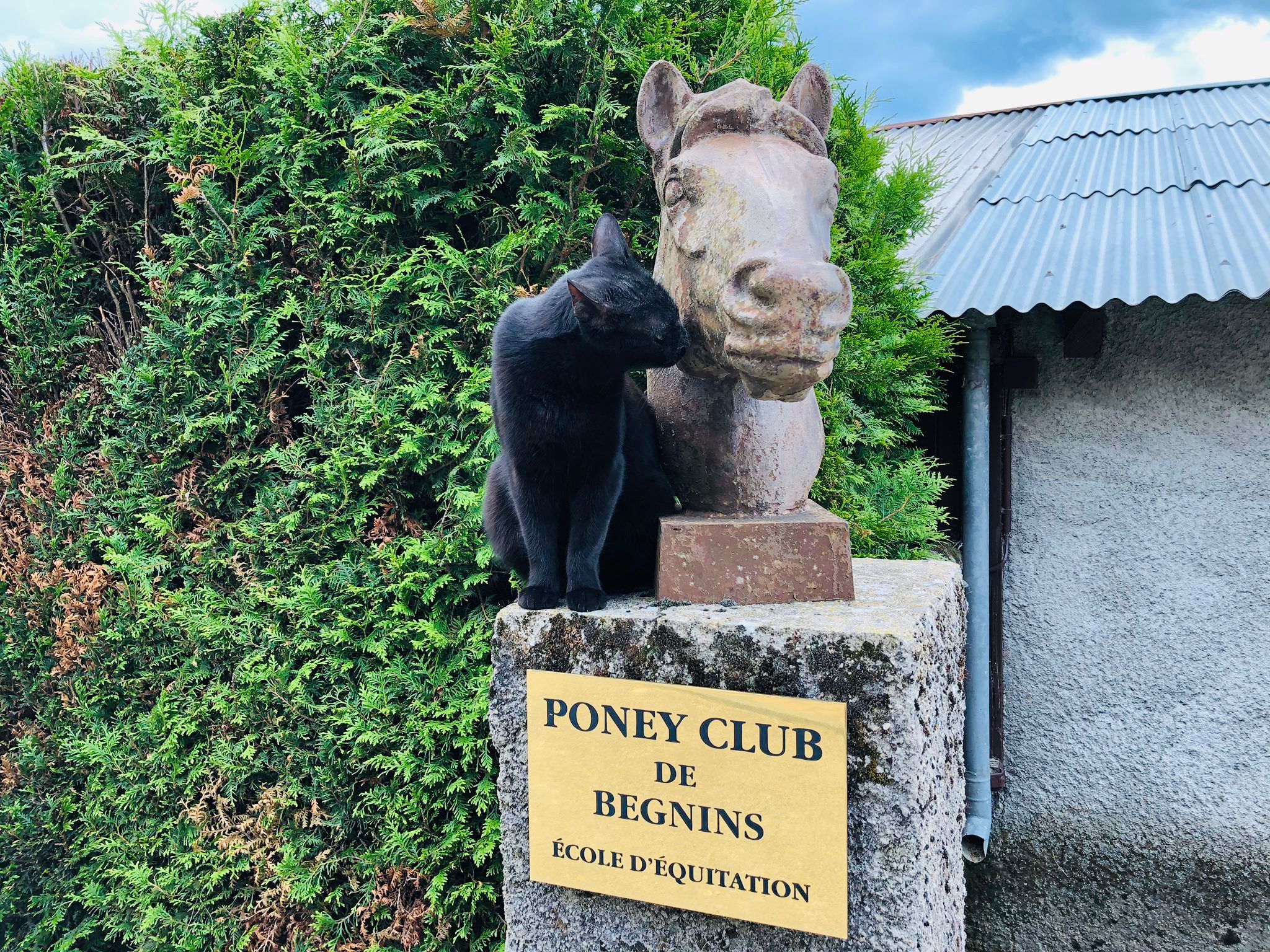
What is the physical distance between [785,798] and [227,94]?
9.59ft

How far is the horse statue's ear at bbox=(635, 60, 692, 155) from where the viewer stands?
1460 mm

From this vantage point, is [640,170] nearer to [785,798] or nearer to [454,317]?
[454,317]

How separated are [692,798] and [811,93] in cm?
133

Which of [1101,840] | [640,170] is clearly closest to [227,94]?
[640,170]

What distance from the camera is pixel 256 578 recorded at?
2.72 meters

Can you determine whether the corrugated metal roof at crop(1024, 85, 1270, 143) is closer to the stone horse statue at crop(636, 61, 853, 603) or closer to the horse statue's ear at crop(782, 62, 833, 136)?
the horse statue's ear at crop(782, 62, 833, 136)

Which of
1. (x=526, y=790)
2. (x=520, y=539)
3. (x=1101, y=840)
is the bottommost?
(x=1101, y=840)

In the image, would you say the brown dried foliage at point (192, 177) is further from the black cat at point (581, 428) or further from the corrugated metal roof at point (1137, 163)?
the corrugated metal roof at point (1137, 163)

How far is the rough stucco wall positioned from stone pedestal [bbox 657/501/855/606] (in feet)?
7.89

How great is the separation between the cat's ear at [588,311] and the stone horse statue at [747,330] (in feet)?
0.59

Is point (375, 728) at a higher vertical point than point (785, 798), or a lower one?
lower

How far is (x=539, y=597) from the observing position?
1477 millimetres

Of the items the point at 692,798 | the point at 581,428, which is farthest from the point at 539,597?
the point at 692,798

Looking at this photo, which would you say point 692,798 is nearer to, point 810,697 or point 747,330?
point 810,697
